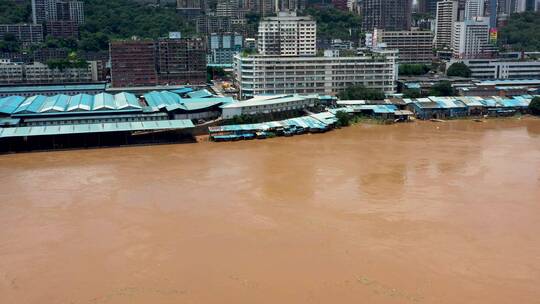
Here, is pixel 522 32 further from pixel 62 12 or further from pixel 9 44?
pixel 9 44

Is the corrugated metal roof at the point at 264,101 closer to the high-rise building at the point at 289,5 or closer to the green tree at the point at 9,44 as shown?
the green tree at the point at 9,44

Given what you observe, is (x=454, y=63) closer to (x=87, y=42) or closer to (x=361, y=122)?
(x=361, y=122)

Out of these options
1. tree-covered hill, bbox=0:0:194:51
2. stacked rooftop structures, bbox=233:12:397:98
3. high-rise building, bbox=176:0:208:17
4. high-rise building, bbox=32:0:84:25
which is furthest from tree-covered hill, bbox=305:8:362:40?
stacked rooftop structures, bbox=233:12:397:98

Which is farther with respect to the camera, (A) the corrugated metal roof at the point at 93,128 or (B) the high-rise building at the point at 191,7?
(B) the high-rise building at the point at 191,7

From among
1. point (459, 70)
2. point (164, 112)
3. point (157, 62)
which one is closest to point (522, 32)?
point (459, 70)

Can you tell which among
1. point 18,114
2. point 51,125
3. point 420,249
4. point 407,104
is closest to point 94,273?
point 420,249

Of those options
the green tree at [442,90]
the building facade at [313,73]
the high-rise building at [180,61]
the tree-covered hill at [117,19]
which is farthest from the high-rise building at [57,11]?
the green tree at [442,90]

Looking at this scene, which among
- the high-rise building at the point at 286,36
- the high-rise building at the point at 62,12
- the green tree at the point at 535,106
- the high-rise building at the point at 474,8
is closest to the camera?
the green tree at the point at 535,106

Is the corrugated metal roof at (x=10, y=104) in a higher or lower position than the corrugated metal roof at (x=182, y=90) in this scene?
lower
